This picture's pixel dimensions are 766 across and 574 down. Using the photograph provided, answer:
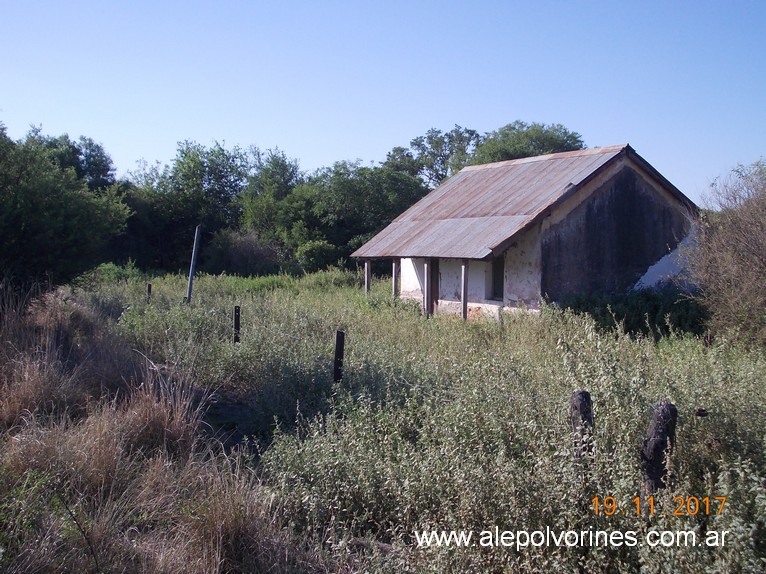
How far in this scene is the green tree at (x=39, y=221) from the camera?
1011 cm

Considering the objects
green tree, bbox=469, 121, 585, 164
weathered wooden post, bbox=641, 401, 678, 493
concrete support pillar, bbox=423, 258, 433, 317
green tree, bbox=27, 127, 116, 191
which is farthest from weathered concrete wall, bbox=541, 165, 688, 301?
green tree, bbox=27, 127, 116, 191

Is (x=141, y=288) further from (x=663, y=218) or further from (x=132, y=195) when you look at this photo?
(x=132, y=195)

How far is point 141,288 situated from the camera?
737 inches

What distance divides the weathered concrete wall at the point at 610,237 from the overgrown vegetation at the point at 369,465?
23.4 ft

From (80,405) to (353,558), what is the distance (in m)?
3.97

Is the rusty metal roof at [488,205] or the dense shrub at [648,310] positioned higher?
the rusty metal roof at [488,205]

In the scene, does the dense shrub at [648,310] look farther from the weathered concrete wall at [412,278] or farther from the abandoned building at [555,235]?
the weathered concrete wall at [412,278]

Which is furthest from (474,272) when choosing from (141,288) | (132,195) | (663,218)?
(132,195)

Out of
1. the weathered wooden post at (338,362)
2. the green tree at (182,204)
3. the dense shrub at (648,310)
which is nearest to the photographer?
the weathered wooden post at (338,362)

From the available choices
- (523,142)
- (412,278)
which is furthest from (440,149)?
(412,278)

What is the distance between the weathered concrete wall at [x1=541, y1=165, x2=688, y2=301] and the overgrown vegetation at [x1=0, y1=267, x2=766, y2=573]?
23.4ft

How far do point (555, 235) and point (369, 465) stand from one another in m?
10.7

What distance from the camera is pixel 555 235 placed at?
48.2 feet

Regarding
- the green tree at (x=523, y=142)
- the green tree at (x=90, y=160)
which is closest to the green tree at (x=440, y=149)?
the green tree at (x=523, y=142)
